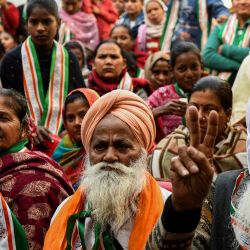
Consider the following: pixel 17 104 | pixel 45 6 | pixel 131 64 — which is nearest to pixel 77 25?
pixel 131 64

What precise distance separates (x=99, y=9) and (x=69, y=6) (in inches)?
35.5

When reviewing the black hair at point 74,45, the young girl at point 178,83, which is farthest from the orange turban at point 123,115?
the black hair at point 74,45

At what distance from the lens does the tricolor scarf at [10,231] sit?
14.9 feet

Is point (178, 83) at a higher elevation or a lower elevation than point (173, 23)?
higher

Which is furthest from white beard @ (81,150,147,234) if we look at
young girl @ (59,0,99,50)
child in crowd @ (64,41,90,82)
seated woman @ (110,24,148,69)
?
young girl @ (59,0,99,50)

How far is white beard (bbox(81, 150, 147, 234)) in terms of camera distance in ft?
13.8

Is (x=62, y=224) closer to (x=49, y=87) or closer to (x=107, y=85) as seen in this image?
(x=49, y=87)

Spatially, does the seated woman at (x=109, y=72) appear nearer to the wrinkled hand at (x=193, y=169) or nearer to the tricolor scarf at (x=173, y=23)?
the tricolor scarf at (x=173, y=23)

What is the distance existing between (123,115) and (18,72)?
11.1ft

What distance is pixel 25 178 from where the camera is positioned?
193 inches

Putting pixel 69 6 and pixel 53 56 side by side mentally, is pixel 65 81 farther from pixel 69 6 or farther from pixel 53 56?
pixel 69 6

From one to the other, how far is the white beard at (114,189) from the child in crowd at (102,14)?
7062 mm

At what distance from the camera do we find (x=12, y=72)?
7.62m

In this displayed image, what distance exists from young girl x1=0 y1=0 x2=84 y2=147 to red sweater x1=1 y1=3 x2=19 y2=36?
12.0 ft
